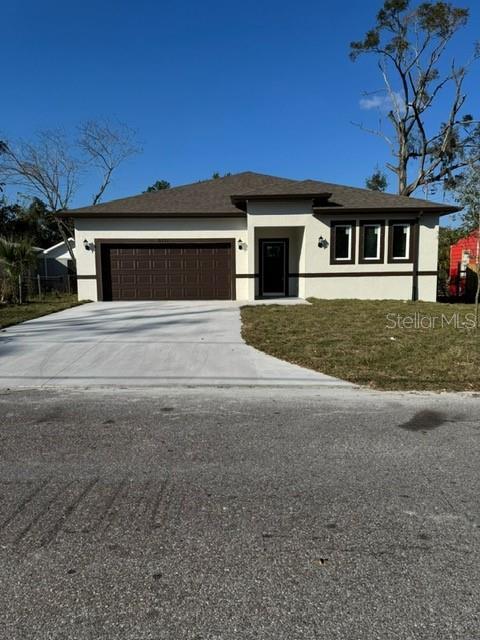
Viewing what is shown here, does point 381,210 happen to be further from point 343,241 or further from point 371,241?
point 343,241

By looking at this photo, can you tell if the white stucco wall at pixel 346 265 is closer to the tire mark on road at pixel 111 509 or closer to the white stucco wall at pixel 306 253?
the white stucco wall at pixel 306 253

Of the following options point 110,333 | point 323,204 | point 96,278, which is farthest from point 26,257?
point 323,204

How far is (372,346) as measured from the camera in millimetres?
8156

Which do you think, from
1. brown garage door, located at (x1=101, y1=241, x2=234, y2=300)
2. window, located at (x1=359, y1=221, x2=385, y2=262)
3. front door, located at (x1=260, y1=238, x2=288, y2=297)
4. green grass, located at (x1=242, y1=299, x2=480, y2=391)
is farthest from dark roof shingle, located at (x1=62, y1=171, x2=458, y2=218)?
green grass, located at (x1=242, y1=299, x2=480, y2=391)

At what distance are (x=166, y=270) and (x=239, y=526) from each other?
590 inches

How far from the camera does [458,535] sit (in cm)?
261

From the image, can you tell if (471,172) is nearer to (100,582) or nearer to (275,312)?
(275,312)

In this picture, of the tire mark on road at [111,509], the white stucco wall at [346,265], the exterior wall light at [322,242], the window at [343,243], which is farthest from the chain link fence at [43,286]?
the tire mark on road at [111,509]

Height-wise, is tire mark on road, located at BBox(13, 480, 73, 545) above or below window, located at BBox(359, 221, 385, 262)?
below

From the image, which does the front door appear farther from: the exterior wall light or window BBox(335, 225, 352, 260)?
window BBox(335, 225, 352, 260)

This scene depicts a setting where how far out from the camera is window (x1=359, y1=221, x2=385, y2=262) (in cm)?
1675

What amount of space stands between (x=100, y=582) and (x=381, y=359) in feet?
19.3

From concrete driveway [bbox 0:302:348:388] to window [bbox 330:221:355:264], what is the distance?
21.6 ft

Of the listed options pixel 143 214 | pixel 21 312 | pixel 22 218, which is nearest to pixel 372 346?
pixel 21 312
